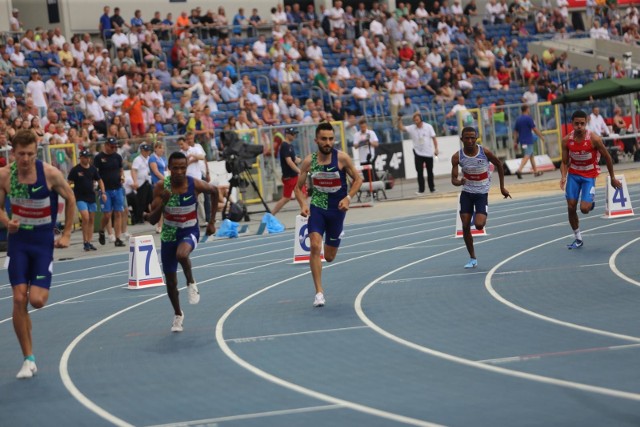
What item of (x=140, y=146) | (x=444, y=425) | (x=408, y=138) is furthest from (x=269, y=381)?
(x=408, y=138)

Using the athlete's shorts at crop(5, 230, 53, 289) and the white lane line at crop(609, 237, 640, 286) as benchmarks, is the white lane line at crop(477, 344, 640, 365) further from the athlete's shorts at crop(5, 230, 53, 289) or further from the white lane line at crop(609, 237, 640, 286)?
the white lane line at crop(609, 237, 640, 286)

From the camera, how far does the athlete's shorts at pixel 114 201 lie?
22688 millimetres

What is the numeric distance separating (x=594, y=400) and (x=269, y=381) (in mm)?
2552

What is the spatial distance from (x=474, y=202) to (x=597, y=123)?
20880mm

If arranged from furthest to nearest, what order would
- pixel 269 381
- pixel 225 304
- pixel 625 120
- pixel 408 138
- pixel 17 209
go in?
pixel 625 120
pixel 408 138
pixel 225 304
pixel 17 209
pixel 269 381

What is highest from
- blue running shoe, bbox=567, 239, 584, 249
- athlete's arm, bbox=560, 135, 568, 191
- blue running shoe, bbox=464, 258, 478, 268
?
athlete's arm, bbox=560, 135, 568, 191

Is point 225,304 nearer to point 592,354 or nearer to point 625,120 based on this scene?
point 592,354

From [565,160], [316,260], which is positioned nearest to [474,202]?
[565,160]

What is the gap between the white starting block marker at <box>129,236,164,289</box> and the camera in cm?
1659

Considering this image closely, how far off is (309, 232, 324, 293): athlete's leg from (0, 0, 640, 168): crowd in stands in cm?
1265

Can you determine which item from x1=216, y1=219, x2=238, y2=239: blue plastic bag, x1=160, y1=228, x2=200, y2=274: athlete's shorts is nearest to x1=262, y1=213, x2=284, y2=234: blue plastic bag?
x1=216, y1=219, x2=238, y2=239: blue plastic bag

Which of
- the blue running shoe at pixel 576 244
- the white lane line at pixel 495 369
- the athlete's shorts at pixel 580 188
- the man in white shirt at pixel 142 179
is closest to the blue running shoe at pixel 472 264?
the blue running shoe at pixel 576 244

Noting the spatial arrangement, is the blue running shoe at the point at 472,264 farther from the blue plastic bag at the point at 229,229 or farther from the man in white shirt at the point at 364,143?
the man in white shirt at the point at 364,143

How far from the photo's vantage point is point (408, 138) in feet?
109
